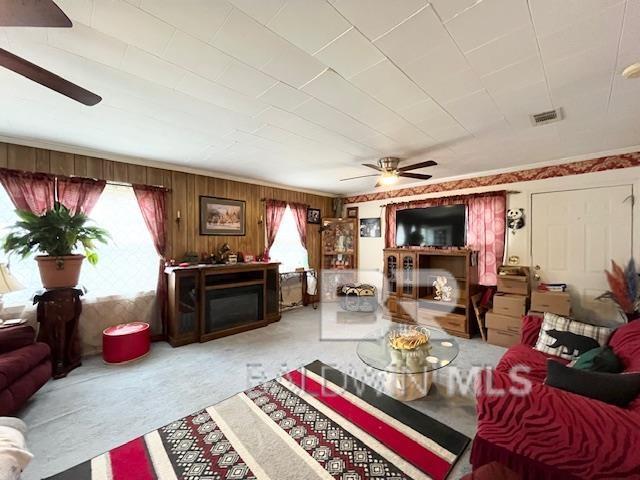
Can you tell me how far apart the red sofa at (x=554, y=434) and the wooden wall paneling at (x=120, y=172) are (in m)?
4.18

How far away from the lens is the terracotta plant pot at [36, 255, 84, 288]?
252 centimetres

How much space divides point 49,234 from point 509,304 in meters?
5.20

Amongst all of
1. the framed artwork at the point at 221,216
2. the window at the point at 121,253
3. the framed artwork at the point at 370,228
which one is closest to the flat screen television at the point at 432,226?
the framed artwork at the point at 370,228

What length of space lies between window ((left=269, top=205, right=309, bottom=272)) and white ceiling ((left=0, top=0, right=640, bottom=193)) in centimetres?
229

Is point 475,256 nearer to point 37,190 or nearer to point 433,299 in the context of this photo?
point 433,299

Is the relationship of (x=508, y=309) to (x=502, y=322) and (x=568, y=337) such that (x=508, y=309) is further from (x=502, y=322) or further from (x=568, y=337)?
(x=568, y=337)

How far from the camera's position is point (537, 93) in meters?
1.83

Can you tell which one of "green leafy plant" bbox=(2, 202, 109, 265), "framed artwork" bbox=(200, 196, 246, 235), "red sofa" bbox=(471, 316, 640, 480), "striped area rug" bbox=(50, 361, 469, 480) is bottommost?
"striped area rug" bbox=(50, 361, 469, 480)

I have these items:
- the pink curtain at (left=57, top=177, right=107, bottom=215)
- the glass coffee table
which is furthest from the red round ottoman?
the glass coffee table

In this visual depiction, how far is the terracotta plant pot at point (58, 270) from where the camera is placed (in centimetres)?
252

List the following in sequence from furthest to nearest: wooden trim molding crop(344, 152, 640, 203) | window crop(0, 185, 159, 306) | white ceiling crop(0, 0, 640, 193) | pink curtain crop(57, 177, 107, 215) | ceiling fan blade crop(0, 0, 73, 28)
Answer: window crop(0, 185, 159, 306) → wooden trim molding crop(344, 152, 640, 203) → pink curtain crop(57, 177, 107, 215) → white ceiling crop(0, 0, 640, 193) → ceiling fan blade crop(0, 0, 73, 28)

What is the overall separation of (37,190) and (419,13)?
12.6 feet

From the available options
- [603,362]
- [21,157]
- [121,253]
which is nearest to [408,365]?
[603,362]

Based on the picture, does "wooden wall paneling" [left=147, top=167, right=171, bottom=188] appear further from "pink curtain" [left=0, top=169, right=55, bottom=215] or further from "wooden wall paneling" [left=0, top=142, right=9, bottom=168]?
"wooden wall paneling" [left=0, top=142, right=9, bottom=168]
